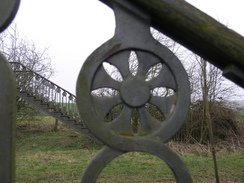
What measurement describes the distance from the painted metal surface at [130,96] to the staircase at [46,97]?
35.1 feet

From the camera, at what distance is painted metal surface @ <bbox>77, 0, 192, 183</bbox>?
1369 millimetres

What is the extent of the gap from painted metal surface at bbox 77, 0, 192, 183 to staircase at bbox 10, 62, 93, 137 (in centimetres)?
1069

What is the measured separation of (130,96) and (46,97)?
11.2 m

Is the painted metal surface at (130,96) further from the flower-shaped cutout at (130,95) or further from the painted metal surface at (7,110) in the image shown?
the painted metal surface at (7,110)

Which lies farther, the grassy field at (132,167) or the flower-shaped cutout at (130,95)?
the grassy field at (132,167)

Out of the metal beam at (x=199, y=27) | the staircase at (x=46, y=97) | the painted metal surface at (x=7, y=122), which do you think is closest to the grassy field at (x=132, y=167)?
the staircase at (x=46, y=97)

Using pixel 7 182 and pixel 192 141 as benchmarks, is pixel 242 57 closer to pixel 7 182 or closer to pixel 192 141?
pixel 7 182

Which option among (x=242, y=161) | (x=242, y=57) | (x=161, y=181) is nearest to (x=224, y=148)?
(x=242, y=161)

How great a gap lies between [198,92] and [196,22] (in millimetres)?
10782

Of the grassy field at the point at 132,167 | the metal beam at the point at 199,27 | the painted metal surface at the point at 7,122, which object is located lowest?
the grassy field at the point at 132,167

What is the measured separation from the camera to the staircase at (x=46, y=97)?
11.6 m

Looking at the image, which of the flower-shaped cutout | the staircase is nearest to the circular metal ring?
the flower-shaped cutout

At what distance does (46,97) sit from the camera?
12.0 meters

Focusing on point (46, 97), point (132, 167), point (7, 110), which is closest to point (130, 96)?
point (7, 110)
